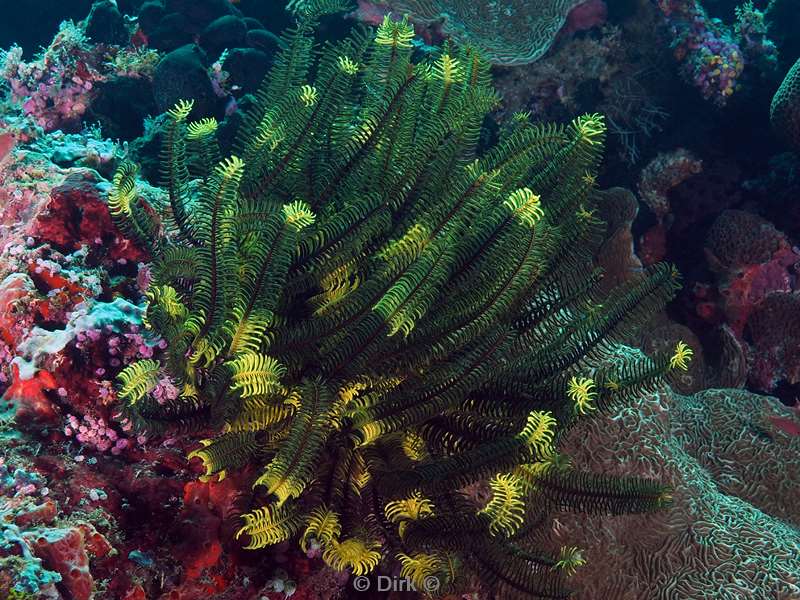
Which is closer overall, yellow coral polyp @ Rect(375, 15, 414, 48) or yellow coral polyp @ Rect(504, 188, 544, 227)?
yellow coral polyp @ Rect(504, 188, 544, 227)

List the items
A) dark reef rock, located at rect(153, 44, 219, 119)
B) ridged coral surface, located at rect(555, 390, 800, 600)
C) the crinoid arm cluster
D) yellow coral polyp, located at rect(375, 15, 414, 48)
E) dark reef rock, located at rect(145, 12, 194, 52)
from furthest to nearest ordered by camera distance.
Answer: dark reef rock, located at rect(145, 12, 194, 52) → dark reef rock, located at rect(153, 44, 219, 119) → ridged coral surface, located at rect(555, 390, 800, 600) → yellow coral polyp, located at rect(375, 15, 414, 48) → the crinoid arm cluster

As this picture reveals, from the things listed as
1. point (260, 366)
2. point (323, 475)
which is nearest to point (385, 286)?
point (260, 366)

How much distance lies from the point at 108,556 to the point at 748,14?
33.9ft

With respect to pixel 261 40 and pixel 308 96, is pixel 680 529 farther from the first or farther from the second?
pixel 261 40

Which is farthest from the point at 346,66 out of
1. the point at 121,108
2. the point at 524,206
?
the point at 121,108

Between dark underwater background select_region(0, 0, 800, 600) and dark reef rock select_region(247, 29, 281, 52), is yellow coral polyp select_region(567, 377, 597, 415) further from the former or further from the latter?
dark reef rock select_region(247, 29, 281, 52)

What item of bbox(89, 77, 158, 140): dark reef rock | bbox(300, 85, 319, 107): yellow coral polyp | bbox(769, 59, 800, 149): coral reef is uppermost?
bbox(769, 59, 800, 149): coral reef

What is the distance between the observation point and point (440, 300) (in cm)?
247

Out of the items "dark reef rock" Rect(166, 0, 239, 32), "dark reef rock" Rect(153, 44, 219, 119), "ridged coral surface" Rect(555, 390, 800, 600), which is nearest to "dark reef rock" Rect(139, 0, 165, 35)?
"dark reef rock" Rect(166, 0, 239, 32)

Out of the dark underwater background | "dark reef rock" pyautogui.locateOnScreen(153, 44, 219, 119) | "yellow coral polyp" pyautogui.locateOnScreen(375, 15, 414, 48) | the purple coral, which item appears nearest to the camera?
the dark underwater background

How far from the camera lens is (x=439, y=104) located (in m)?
2.65

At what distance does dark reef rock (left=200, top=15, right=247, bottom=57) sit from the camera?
8.06 meters

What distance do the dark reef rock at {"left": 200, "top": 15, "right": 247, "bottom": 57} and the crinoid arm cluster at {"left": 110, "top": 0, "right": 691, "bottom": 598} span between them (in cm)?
609

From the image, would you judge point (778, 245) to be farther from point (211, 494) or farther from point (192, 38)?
point (192, 38)
